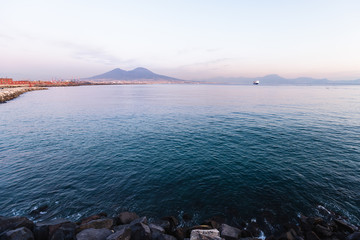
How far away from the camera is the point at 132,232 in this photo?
10445mm

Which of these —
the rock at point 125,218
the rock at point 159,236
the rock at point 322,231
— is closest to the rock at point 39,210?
the rock at point 125,218

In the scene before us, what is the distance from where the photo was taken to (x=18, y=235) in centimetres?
974

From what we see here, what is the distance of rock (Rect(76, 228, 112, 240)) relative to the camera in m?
9.97

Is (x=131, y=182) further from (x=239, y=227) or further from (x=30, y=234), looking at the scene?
(x=239, y=227)

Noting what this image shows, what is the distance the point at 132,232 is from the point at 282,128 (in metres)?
37.4

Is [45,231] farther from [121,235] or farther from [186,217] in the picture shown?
[186,217]

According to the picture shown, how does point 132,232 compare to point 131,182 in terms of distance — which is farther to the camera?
point 131,182

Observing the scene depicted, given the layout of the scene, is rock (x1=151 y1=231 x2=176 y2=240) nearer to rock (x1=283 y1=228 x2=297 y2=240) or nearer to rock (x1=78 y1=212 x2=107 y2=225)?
rock (x1=78 y1=212 x2=107 y2=225)

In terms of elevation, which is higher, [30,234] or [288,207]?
[30,234]

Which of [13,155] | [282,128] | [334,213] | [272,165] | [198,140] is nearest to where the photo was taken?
[334,213]

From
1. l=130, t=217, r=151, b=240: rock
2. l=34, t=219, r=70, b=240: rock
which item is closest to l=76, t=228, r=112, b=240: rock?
l=130, t=217, r=151, b=240: rock

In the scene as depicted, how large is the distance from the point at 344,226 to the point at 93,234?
18.3 metres

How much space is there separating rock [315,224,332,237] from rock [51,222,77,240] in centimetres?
1732

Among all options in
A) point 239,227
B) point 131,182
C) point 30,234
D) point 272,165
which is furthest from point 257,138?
point 30,234
